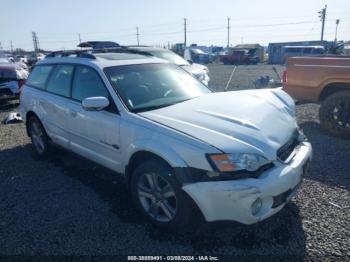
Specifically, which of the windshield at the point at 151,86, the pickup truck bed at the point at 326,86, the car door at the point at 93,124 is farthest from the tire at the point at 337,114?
the car door at the point at 93,124

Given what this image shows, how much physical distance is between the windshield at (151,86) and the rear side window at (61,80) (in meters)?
0.89

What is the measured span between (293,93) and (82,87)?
14.2ft

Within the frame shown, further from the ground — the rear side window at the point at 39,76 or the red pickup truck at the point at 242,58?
the rear side window at the point at 39,76

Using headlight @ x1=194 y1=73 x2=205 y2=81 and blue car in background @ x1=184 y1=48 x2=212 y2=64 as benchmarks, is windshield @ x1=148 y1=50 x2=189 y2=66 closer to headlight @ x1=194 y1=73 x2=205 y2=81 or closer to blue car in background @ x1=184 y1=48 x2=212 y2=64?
headlight @ x1=194 y1=73 x2=205 y2=81

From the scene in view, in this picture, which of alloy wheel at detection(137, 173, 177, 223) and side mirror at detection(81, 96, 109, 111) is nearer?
alloy wheel at detection(137, 173, 177, 223)

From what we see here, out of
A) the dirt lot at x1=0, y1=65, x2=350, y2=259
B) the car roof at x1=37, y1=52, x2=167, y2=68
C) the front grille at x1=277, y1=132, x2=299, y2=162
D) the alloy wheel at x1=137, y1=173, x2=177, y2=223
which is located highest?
the car roof at x1=37, y1=52, x2=167, y2=68

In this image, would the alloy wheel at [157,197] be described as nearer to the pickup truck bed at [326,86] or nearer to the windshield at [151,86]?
the windshield at [151,86]

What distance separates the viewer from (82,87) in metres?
4.04

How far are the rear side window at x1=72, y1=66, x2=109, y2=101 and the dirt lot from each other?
1.23 metres

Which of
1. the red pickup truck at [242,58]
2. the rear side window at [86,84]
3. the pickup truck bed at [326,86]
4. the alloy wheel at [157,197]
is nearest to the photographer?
the alloy wheel at [157,197]

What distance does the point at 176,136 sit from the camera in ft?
9.09

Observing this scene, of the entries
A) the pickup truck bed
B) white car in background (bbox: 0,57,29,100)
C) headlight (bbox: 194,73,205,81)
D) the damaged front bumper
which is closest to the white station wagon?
the damaged front bumper

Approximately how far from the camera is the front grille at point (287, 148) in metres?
2.91

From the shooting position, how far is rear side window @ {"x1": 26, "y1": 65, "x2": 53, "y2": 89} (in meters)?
4.93
